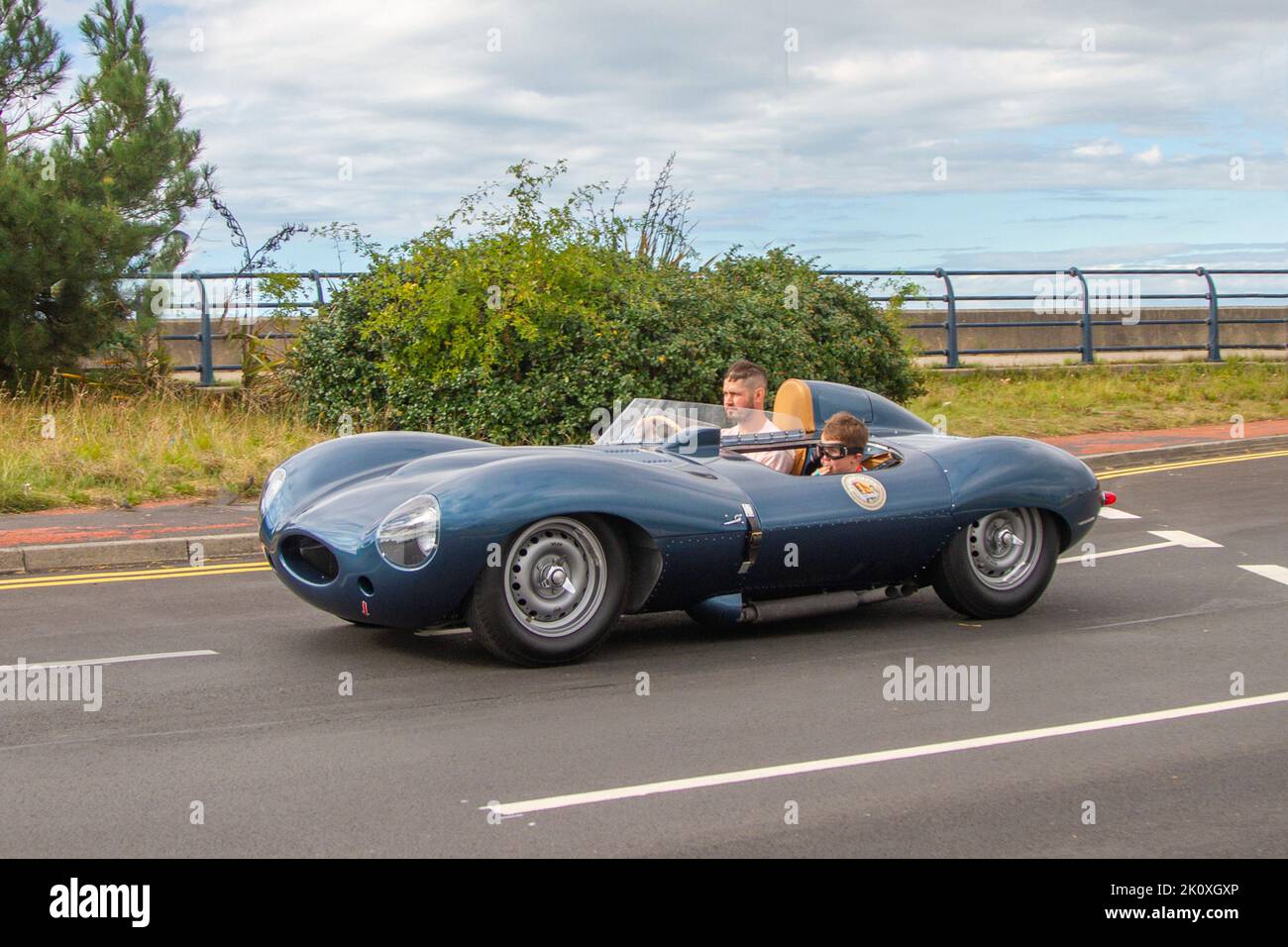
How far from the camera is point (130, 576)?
10.2 m

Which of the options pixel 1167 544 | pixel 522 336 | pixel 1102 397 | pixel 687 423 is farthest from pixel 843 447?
pixel 1102 397

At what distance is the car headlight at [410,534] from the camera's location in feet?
21.9

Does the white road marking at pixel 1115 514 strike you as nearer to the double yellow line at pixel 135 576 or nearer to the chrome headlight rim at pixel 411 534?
the double yellow line at pixel 135 576

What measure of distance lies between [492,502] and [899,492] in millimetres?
2355

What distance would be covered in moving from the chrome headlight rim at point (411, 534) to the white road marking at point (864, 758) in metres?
1.75

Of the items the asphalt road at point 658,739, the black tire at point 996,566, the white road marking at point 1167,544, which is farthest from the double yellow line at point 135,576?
the white road marking at point 1167,544

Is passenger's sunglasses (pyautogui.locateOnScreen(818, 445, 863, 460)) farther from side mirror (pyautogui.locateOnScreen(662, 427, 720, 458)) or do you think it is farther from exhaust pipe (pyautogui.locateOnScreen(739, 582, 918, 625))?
exhaust pipe (pyautogui.locateOnScreen(739, 582, 918, 625))

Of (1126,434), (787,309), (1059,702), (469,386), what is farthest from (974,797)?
(1126,434)

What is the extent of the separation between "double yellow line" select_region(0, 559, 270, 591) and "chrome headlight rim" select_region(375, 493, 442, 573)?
12.7ft

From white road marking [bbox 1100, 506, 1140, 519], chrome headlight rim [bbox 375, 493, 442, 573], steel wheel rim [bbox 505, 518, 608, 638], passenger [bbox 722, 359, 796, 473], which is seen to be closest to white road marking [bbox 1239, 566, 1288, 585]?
white road marking [bbox 1100, 506, 1140, 519]

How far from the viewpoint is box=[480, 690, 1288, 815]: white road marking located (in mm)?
5184

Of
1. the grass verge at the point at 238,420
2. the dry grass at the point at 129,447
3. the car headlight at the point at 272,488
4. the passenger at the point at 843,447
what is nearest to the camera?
the car headlight at the point at 272,488
